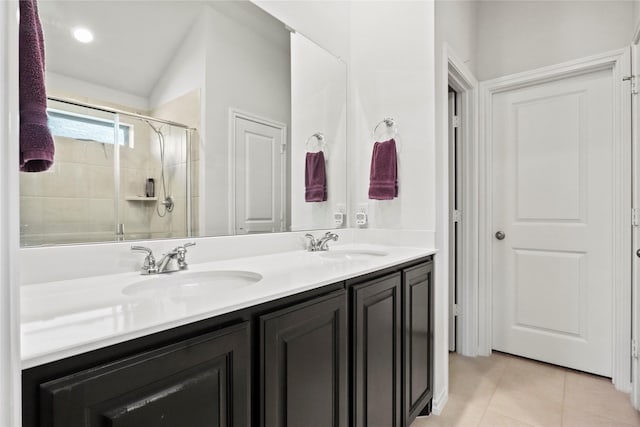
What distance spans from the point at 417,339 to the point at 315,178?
1.06m

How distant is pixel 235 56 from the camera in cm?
155

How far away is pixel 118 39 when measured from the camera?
1.17 metres

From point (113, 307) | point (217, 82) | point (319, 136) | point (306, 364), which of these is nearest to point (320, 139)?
point (319, 136)

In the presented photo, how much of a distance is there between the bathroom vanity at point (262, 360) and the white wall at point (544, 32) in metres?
1.81

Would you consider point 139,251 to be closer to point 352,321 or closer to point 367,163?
point 352,321

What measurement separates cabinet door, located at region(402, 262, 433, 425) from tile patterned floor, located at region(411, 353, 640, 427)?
214mm

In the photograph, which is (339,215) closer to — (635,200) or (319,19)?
(319,19)

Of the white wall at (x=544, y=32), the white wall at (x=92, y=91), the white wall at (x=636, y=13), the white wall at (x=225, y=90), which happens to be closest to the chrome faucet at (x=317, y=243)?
the white wall at (x=225, y=90)

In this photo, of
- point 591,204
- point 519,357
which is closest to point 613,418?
point 519,357

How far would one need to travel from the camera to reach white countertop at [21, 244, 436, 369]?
1.76ft

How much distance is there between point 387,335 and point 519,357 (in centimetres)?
169

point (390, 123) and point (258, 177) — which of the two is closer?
point (258, 177)

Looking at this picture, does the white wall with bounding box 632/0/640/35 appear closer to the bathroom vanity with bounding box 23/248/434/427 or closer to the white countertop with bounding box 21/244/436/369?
the bathroom vanity with bounding box 23/248/434/427

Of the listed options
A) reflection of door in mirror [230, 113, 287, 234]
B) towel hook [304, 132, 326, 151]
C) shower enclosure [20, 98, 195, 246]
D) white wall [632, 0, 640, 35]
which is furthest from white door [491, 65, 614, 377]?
shower enclosure [20, 98, 195, 246]
